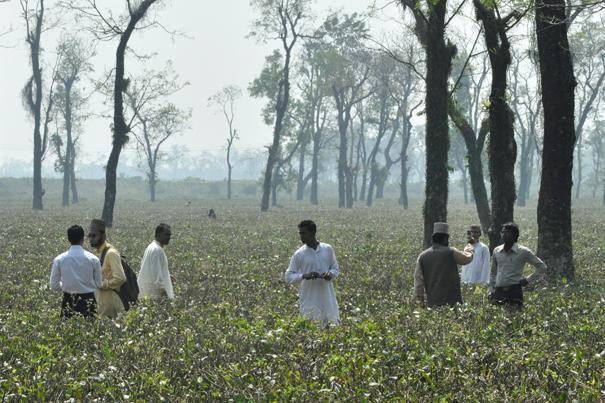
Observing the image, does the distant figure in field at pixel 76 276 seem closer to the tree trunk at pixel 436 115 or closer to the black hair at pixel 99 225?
the black hair at pixel 99 225

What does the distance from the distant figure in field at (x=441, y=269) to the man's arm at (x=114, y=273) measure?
3998mm

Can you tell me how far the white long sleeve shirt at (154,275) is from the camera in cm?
1100

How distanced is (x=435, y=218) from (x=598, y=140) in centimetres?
9198

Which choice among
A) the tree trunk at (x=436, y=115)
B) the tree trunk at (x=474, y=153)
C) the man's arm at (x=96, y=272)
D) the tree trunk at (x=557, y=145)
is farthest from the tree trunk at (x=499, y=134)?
the man's arm at (x=96, y=272)

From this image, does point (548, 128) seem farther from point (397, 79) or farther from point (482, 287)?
point (397, 79)

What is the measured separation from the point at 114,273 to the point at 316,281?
8.74ft

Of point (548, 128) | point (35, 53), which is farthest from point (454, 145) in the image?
point (548, 128)

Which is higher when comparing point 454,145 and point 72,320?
point 454,145

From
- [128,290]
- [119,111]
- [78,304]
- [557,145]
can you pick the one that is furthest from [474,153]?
[78,304]

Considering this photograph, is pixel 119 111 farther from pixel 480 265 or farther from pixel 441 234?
pixel 441 234

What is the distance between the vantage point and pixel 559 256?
14.7 meters

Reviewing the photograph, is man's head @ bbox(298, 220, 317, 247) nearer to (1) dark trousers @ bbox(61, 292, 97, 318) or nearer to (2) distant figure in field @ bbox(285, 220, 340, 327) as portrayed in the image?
(2) distant figure in field @ bbox(285, 220, 340, 327)

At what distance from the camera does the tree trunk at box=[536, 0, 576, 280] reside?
48.4 feet

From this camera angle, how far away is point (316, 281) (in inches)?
388
